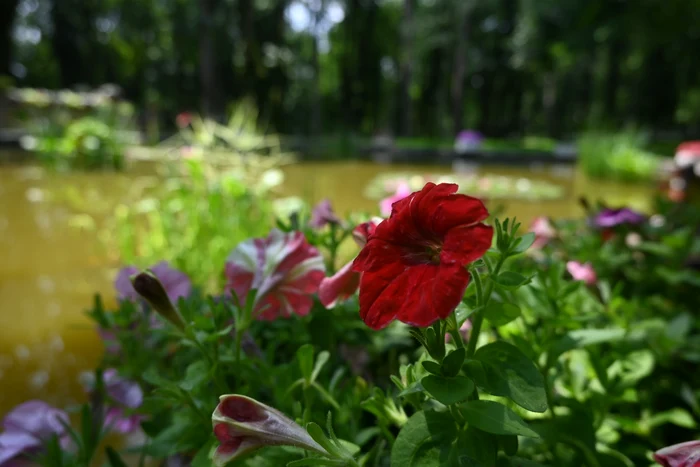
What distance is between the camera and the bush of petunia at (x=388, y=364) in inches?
→ 18.7

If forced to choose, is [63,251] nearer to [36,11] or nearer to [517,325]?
[517,325]

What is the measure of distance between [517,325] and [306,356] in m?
0.38

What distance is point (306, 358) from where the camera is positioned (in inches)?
24.4

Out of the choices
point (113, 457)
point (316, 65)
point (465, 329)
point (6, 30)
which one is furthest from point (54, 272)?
point (316, 65)

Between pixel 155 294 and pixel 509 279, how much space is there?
371 mm

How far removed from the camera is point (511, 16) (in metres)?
23.5

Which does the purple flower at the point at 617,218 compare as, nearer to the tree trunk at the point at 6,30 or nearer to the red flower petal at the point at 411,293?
the red flower petal at the point at 411,293

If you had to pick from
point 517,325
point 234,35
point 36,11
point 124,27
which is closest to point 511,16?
point 234,35

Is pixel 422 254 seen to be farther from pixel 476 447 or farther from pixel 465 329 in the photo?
pixel 465 329

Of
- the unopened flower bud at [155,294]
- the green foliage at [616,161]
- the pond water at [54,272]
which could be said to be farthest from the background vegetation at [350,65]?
the unopened flower bud at [155,294]

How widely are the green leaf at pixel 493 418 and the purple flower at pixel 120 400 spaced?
521mm

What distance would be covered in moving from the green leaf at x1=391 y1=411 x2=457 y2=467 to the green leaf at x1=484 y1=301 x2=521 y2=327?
0.11 meters

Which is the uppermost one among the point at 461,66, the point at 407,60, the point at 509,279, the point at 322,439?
the point at 407,60

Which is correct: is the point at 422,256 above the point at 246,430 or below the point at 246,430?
above
